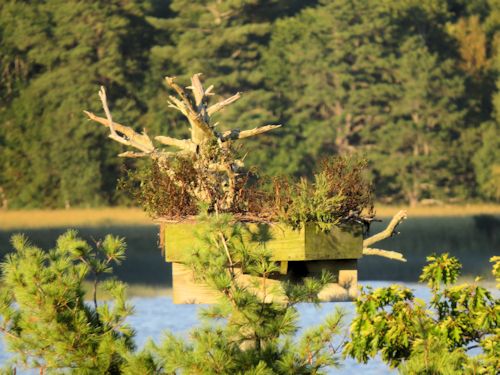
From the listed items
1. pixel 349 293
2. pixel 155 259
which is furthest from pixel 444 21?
pixel 349 293

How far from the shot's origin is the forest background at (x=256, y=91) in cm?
5909

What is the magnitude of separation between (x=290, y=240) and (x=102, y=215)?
49.2m

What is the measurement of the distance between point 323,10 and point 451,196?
8658mm

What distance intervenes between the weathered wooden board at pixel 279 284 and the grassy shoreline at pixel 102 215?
4641cm

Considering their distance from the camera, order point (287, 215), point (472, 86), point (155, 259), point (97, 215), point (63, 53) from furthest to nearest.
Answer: point (472, 86), point (63, 53), point (97, 215), point (155, 259), point (287, 215)

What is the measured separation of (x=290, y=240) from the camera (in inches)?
328

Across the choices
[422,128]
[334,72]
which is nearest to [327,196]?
[422,128]

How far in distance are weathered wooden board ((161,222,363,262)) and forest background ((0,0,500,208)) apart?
49.2 meters

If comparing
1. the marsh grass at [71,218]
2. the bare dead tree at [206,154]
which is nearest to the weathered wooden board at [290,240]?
the bare dead tree at [206,154]

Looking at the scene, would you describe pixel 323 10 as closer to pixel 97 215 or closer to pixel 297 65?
pixel 297 65

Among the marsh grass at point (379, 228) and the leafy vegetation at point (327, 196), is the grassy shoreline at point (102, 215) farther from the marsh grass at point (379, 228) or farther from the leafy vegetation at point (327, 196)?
the leafy vegetation at point (327, 196)

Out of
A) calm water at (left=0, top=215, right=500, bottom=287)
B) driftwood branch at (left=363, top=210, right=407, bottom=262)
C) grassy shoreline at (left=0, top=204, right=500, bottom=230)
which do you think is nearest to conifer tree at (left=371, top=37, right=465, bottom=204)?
grassy shoreline at (left=0, top=204, right=500, bottom=230)

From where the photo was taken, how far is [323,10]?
6269 centimetres

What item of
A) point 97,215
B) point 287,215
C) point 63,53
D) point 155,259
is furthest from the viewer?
point 63,53
